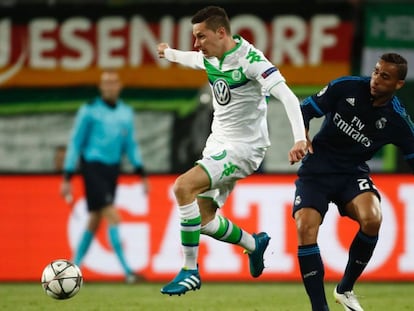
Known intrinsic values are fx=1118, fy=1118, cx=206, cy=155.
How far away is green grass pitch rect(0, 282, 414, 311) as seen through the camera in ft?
29.5

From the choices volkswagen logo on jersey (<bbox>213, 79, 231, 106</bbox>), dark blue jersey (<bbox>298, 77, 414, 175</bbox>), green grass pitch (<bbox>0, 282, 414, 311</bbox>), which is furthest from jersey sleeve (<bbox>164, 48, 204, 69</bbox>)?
green grass pitch (<bbox>0, 282, 414, 311</bbox>)

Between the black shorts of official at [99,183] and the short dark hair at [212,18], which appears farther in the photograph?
the black shorts of official at [99,183]

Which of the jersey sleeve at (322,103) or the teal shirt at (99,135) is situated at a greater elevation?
the jersey sleeve at (322,103)

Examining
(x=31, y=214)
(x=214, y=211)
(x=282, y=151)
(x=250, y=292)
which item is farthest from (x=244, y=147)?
(x=282, y=151)

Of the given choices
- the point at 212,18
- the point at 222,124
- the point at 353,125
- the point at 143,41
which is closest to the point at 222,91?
the point at 222,124

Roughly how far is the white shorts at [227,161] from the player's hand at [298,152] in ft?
2.82

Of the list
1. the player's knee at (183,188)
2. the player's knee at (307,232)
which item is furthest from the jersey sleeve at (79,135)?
the player's knee at (307,232)

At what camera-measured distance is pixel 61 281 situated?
8.19 meters

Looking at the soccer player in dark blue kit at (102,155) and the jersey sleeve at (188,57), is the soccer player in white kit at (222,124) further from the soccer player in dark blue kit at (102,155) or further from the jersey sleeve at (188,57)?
the soccer player in dark blue kit at (102,155)

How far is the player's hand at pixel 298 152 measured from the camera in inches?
282

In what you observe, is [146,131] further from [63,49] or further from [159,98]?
[63,49]

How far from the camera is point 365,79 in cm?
794

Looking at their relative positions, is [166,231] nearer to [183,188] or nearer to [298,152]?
[183,188]

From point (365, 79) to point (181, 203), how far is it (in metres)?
1.58
